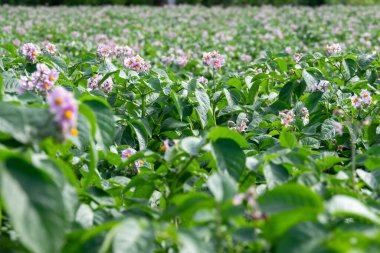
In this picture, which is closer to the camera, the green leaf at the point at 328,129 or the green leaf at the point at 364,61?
the green leaf at the point at 328,129

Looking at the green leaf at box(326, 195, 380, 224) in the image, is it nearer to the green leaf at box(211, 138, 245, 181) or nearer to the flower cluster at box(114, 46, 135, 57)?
the green leaf at box(211, 138, 245, 181)

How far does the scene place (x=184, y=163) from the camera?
4.66ft

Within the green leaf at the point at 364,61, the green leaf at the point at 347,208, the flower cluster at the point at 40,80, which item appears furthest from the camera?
the green leaf at the point at 364,61

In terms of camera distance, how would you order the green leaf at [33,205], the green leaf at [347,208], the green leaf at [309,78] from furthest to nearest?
1. the green leaf at [309,78]
2. the green leaf at [347,208]
3. the green leaf at [33,205]

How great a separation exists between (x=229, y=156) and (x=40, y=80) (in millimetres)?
671

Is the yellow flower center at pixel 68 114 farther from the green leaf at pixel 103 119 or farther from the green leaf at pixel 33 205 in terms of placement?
the green leaf at pixel 103 119

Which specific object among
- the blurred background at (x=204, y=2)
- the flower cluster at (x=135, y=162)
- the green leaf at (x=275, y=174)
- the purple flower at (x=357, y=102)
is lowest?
the blurred background at (x=204, y=2)

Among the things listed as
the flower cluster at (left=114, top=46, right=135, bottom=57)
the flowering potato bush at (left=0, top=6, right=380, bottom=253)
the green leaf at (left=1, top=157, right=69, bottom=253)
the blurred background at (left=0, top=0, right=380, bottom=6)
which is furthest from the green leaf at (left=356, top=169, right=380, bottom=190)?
the blurred background at (left=0, top=0, right=380, bottom=6)

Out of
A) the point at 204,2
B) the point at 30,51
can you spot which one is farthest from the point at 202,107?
the point at 204,2

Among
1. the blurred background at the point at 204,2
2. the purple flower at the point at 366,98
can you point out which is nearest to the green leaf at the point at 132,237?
the purple flower at the point at 366,98

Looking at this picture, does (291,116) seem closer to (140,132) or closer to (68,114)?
(140,132)

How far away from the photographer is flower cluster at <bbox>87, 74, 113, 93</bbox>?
230cm

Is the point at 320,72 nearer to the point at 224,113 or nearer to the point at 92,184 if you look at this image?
the point at 224,113

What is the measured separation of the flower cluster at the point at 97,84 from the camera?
230 centimetres
